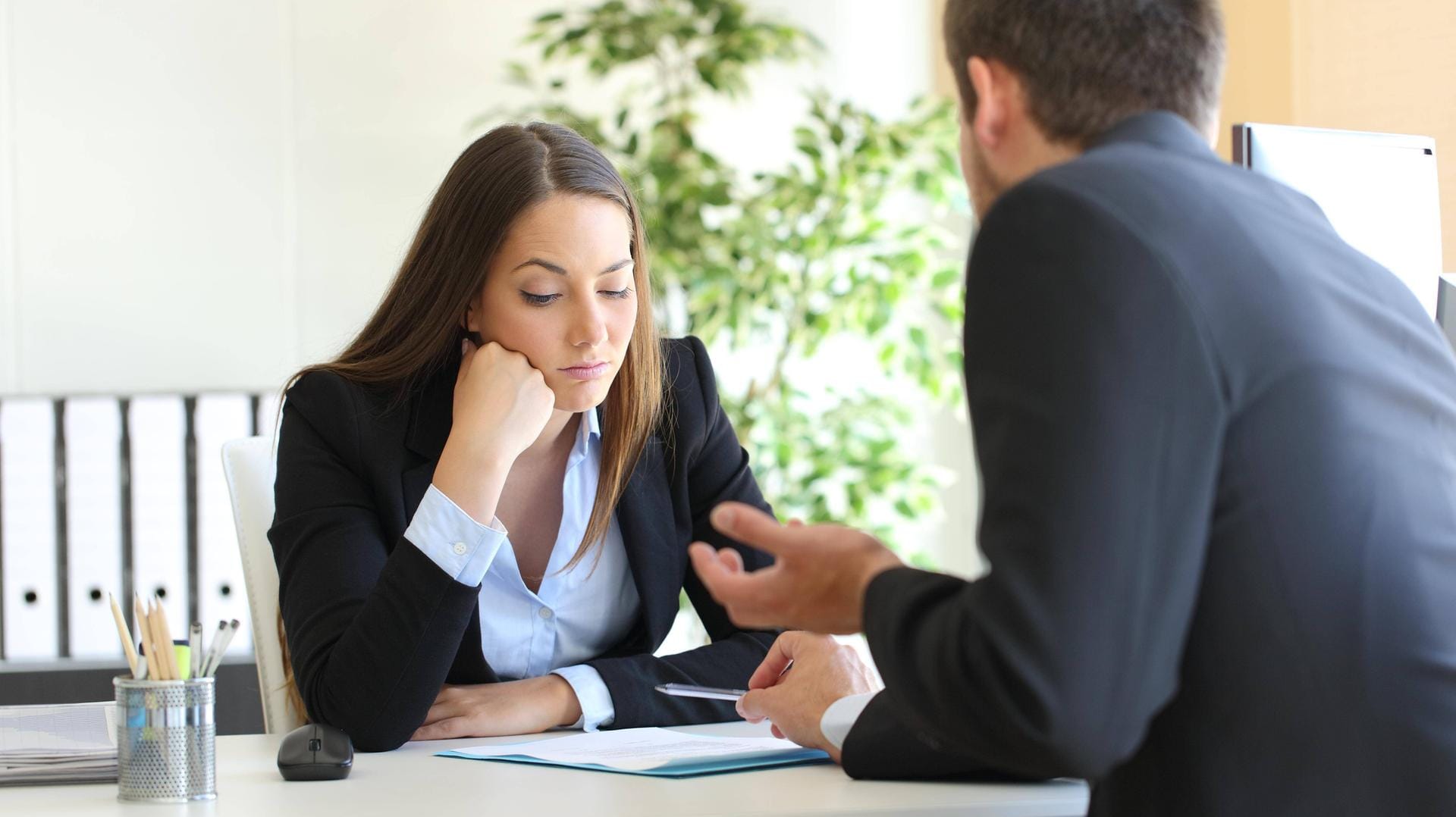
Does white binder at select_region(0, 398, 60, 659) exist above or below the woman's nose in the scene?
below

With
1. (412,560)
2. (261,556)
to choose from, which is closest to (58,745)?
(412,560)

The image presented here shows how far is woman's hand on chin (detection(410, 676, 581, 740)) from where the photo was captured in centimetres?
140

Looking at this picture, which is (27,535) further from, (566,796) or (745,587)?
(745,587)

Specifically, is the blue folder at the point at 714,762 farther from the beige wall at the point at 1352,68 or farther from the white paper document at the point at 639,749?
the beige wall at the point at 1352,68

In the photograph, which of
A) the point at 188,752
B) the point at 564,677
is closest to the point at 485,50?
the point at 564,677

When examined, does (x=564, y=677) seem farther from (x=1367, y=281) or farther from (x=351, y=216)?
(x=351, y=216)

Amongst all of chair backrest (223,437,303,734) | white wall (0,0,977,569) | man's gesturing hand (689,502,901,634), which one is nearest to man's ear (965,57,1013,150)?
→ man's gesturing hand (689,502,901,634)

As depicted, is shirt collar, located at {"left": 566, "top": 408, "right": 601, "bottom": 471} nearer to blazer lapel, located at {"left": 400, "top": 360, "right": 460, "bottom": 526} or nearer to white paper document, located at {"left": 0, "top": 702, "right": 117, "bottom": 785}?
blazer lapel, located at {"left": 400, "top": 360, "right": 460, "bottom": 526}

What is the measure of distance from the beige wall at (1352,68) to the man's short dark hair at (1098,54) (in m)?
1.49

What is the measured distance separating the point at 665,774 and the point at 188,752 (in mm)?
344

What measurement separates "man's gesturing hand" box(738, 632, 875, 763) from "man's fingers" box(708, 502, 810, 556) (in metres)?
0.36

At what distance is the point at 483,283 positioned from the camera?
162 cm

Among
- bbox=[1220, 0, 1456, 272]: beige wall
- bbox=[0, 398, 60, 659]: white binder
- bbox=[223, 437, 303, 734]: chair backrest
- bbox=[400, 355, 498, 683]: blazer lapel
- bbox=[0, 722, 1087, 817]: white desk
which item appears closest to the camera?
bbox=[0, 722, 1087, 817]: white desk

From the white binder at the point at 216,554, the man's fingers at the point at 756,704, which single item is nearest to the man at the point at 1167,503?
the man's fingers at the point at 756,704
